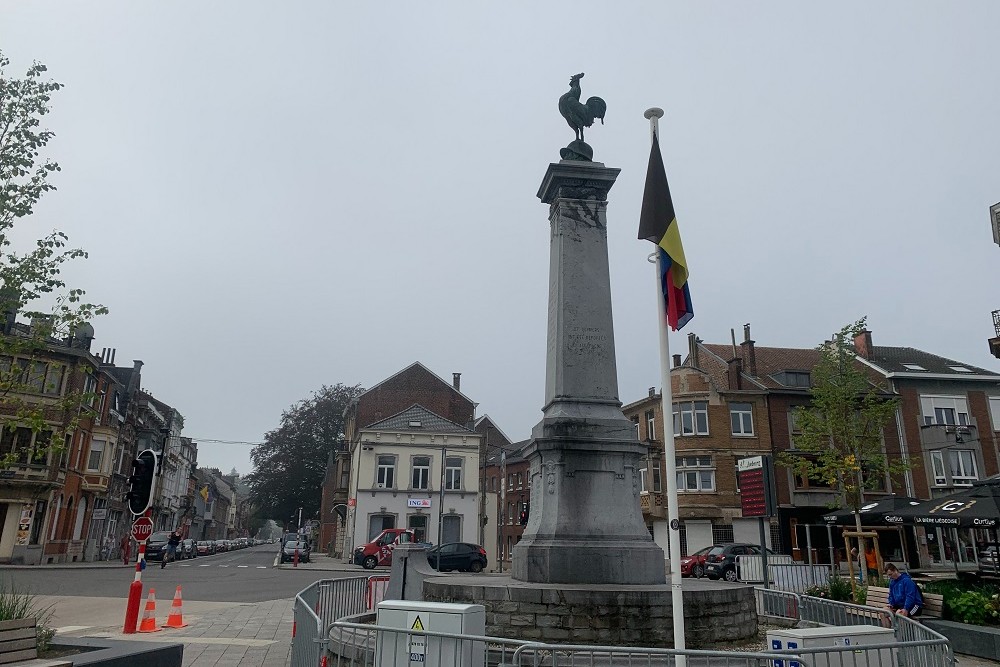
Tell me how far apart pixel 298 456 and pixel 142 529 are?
5152 centimetres

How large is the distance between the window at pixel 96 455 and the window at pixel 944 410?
4816 cm

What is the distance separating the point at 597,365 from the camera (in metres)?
12.1

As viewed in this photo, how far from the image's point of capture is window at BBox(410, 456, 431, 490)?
43.9 meters

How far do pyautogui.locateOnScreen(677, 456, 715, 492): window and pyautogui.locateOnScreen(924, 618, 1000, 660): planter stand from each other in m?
26.8

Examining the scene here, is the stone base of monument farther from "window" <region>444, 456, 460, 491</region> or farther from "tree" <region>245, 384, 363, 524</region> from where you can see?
"tree" <region>245, 384, 363, 524</region>

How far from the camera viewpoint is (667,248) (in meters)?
7.24

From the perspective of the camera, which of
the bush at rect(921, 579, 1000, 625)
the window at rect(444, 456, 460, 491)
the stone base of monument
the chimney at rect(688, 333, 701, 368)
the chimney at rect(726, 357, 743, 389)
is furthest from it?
the chimney at rect(688, 333, 701, 368)

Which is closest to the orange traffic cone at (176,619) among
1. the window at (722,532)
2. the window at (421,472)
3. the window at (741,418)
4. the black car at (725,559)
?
the black car at (725,559)

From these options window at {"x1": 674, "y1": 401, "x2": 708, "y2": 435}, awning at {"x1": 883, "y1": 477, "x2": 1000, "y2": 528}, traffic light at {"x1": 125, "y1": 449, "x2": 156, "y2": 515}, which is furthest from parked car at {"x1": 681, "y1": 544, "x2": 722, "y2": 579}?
traffic light at {"x1": 125, "y1": 449, "x2": 156, "y2": 515}

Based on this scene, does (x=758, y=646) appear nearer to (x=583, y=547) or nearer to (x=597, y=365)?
(x=583, y=547)

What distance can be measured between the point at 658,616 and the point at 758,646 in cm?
143

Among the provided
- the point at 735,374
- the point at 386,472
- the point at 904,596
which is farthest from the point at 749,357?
the point at 904,596

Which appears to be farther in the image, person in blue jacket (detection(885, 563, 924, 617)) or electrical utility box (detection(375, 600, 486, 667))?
person in blue jacket (detection(885, 563, 924, 617))

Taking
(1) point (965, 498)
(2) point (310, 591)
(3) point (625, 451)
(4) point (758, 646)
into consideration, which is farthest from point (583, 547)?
(1) point (965, 498)
